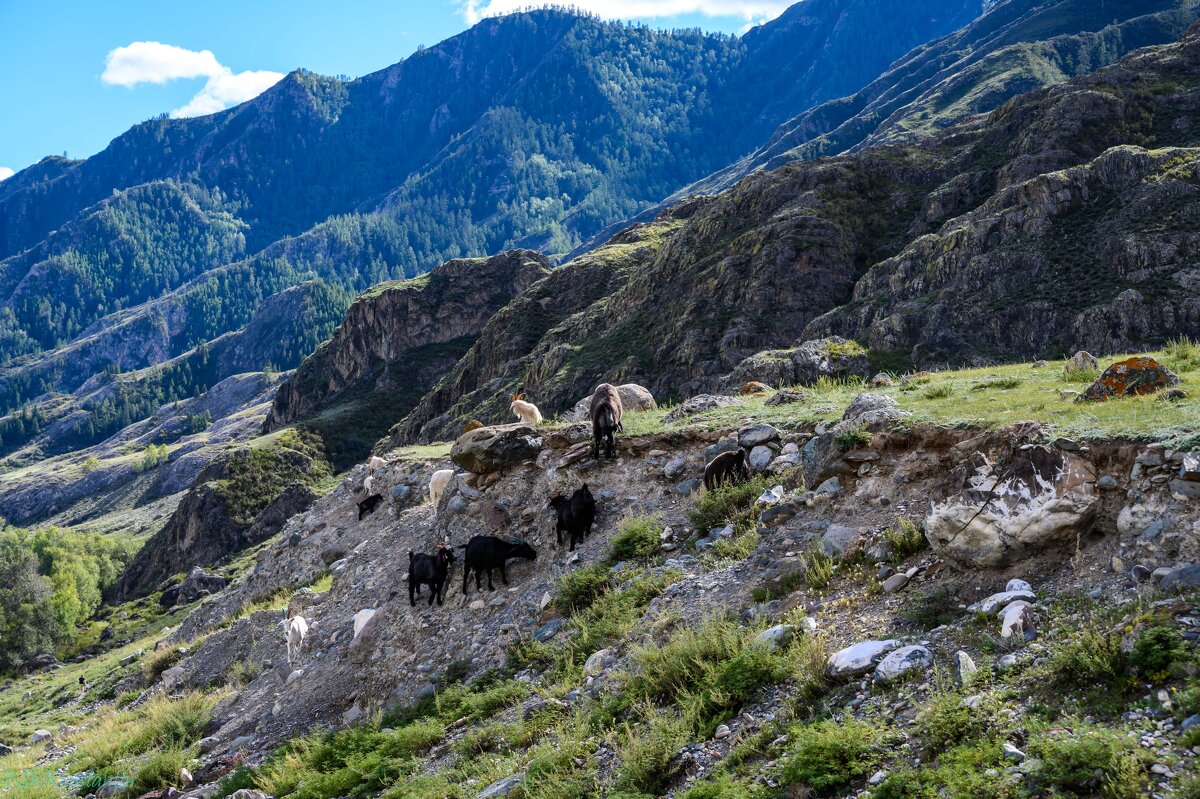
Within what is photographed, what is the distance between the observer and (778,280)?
209 feet

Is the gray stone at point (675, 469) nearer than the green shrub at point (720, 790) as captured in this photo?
No

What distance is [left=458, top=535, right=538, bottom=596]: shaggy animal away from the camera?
14.3 metres

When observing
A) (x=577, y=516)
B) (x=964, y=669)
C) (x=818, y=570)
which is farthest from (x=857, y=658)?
(x=577, y=516)

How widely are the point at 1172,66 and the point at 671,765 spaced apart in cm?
8147

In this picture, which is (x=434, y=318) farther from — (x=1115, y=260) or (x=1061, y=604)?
(x=1061, y=604)

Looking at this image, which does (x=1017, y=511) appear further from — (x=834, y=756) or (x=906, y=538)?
A: (x=834, y=756)

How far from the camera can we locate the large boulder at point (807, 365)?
3872 cm

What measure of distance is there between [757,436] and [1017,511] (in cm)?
589

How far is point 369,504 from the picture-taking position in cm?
2303

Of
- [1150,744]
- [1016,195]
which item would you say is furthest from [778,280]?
[1150,744]

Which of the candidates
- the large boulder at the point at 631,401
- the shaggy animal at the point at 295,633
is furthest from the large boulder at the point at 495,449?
the large boulder at the point at 631,401

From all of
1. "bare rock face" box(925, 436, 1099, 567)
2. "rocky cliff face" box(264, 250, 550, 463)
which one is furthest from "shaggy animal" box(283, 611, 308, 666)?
"rocky cliff face" box(264, 250, 550, 463)

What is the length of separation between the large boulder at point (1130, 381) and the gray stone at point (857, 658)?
619 centimetres

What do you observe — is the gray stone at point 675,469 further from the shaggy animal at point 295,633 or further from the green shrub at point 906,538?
the shaggy animal at point 295,633
